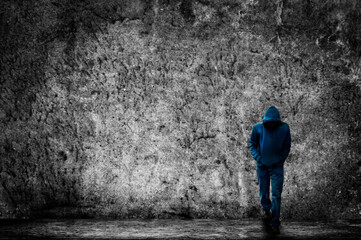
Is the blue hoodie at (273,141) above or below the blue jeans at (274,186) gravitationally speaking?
above

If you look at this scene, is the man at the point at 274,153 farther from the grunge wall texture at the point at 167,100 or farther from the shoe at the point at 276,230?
the grunge wall texture at the point at 167,100

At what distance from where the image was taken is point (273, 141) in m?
3.78

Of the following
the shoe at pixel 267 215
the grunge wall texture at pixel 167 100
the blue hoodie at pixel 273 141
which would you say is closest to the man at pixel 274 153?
the blue hoodie at pixel 273 141

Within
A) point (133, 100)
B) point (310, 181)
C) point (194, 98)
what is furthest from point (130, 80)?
point (310, 181)

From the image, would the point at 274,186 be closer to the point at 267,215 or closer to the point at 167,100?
the point at 267,215

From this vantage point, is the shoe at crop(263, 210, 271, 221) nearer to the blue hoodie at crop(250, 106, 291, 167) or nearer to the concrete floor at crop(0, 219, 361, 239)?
the concrete floor at crop(0, 219, 361, 239)

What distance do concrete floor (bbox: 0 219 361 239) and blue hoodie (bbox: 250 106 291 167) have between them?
75 cm

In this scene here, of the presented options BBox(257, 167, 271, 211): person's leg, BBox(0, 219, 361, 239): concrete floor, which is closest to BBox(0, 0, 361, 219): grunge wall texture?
BBox(0, 219, 361, 239): concrete floor

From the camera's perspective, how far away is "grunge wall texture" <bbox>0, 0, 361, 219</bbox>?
15.0ft

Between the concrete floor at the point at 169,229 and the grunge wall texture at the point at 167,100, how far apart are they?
0.98ft

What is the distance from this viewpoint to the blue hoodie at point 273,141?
3766 mm

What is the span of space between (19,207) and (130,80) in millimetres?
2104

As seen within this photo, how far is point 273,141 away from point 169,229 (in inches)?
57.2

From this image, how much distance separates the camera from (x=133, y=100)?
4.64 m
